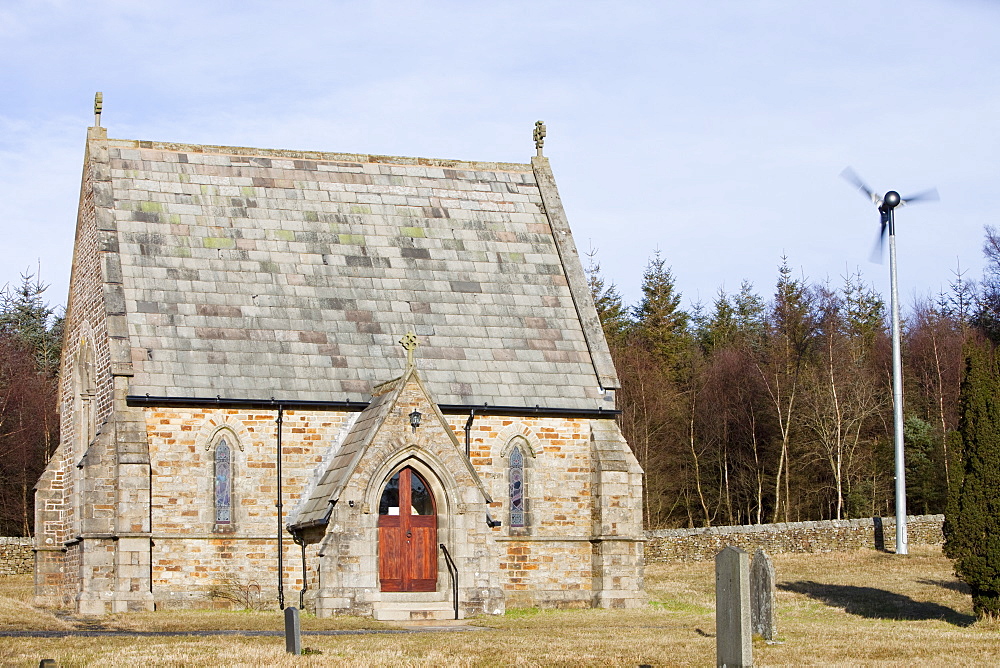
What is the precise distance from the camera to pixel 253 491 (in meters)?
29.1

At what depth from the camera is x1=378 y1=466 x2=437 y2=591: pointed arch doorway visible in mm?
27844

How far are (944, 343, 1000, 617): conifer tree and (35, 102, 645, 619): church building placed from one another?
7.87 meters

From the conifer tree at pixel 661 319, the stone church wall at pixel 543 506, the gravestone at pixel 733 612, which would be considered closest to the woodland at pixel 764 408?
the conifer tree at pixel 661 319

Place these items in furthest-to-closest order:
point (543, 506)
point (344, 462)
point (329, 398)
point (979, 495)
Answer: point (543, 506), point (329, 398), point (344, 462), point (979, 495)

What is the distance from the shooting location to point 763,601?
72.7ft

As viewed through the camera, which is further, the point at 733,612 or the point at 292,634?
the point at 292,634

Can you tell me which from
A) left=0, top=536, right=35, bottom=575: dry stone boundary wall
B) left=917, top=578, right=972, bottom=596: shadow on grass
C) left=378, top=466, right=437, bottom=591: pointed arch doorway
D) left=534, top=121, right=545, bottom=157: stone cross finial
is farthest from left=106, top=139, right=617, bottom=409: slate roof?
left=0, top=536, right=35, bottom=575: dry stone boundary wall

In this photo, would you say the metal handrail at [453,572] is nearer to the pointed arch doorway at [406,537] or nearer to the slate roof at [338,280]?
the pointed arch doorway at [406,537]

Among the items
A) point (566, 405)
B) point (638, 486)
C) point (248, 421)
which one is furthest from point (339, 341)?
point (638, 486)

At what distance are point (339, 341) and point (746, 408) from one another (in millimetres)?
34027

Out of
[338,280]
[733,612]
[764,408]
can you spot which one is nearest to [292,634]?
[733,612]

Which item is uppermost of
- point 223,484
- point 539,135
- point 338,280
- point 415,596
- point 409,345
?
point 539,135

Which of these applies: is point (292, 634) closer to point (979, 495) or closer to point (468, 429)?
point (468, 429)

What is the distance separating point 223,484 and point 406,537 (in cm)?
440
